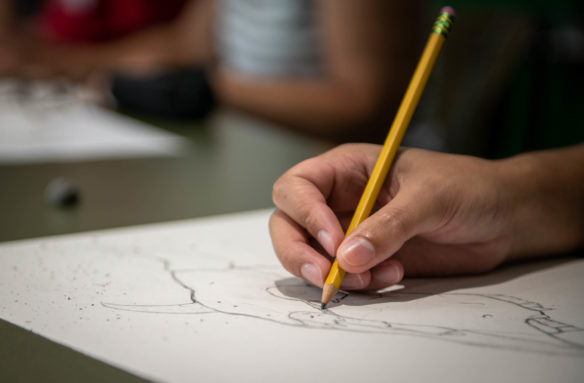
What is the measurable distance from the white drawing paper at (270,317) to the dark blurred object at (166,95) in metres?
0.59

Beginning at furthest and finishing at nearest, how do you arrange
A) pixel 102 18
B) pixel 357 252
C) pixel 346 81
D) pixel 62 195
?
1. pixel 102 18
2. pixel 346 81
3. pixel 62 195
4. pixel 357 252

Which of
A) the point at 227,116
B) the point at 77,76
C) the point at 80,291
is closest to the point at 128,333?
the point at 80,291

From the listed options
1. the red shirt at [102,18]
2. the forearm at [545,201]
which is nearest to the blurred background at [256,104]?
the forearm at [545,201]

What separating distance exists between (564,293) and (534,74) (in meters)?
0.94

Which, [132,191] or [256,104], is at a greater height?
[256,104]

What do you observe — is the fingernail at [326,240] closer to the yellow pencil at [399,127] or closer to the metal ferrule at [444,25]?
the yellow pencil at [399,127]

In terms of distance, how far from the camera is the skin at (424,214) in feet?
1.13

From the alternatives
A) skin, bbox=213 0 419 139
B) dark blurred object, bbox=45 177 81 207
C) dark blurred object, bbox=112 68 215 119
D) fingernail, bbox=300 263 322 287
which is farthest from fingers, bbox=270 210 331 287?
skin, bbox=213 0 419 139

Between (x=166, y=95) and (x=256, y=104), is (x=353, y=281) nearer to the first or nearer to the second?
(x=166, y=95)

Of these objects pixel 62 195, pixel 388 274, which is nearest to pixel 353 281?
pixel 388 274

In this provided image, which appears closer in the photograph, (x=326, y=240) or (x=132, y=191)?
(x=326, y=240)

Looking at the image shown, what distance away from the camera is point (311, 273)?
0.35 metres

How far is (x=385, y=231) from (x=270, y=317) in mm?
82

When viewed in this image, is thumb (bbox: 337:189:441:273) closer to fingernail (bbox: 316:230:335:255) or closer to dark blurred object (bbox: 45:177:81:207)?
fingernail (bbox: 316:230:335:255)
